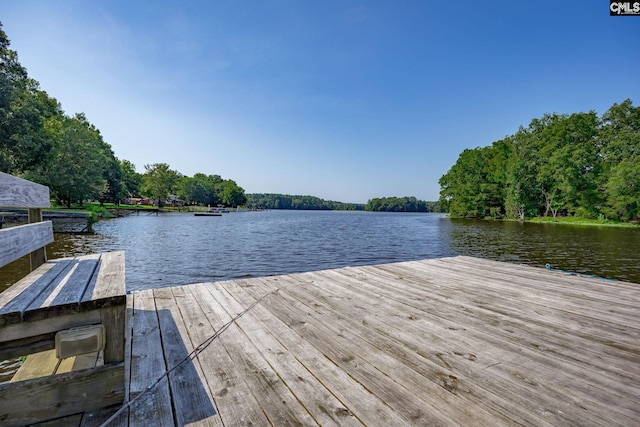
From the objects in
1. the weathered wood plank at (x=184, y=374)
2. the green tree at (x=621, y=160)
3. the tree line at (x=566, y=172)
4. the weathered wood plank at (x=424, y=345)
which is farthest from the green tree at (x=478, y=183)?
the weathered wood plank at (x=184, y=374)

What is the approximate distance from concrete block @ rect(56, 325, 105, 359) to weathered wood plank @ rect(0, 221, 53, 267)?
1.73ft

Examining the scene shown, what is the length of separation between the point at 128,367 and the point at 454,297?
3.36 meters

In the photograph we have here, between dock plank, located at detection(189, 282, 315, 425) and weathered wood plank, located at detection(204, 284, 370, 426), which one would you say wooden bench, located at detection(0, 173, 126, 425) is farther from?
weathered wood plank, located at detection(204, 284, 370, 426)

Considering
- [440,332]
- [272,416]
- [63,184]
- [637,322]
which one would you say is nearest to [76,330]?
[272,416]

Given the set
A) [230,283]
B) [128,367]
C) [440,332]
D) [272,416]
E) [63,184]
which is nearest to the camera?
[272,416]

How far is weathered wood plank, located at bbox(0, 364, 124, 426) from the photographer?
1339 millimetres

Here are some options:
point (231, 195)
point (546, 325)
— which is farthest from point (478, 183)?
point (231, 195)

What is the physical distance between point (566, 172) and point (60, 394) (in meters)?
48.6

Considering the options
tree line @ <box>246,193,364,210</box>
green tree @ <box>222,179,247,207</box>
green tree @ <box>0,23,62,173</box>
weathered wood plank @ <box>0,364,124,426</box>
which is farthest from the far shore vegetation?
tree line @ <box>246,193,364,210</box>

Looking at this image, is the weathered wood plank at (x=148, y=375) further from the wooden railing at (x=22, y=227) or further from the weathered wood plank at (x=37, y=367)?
the wooden railing at (x=22, y=227)

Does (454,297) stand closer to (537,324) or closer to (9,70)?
(537,324)

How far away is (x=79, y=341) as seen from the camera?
53.6 inches

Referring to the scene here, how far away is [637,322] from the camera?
2742 mm

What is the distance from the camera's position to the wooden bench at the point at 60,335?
1.32m
